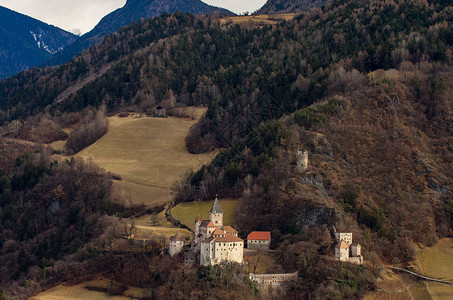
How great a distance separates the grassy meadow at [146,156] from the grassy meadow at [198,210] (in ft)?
28.3

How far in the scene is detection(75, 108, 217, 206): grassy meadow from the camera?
4110 inches

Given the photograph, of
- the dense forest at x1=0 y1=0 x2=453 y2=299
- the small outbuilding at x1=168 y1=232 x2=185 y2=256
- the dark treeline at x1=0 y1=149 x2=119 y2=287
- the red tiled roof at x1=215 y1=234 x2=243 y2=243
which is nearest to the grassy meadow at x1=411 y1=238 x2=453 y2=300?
the dense forest at x1=0 y1=0 x2=453 y2=299

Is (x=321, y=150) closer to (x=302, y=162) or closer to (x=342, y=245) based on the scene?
(x=302, y=162)

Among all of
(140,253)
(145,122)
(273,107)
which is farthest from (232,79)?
(140,253)

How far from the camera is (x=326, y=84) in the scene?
110062 millimetres

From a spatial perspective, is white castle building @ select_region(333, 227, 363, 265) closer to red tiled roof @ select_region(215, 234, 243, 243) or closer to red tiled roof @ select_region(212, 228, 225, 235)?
red tiled roof @ select_region(215, 234, 243, 243)

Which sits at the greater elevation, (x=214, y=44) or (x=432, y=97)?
(x=214, y=44)

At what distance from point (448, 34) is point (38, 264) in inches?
3143

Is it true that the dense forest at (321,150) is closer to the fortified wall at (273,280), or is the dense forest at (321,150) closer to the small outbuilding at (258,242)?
the fortified wall at (273,280)

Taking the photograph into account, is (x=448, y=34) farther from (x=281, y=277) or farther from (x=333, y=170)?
(x=281, y=277)

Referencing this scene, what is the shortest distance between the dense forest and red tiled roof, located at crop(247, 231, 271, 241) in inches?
56.9

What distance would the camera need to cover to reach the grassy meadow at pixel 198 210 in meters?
82.1

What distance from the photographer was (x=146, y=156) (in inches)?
4894

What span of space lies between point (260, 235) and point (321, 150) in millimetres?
19624
